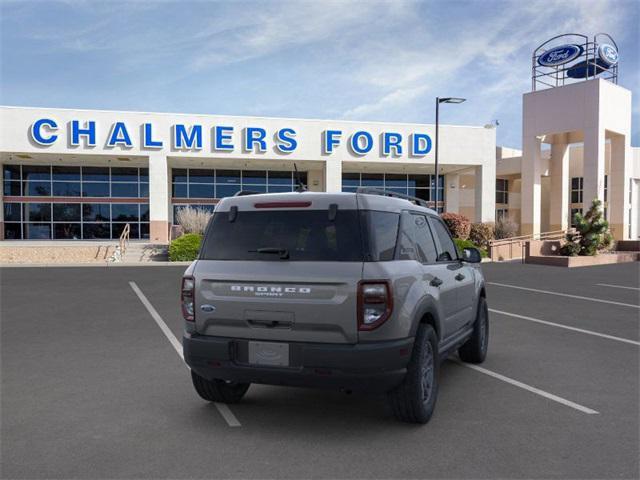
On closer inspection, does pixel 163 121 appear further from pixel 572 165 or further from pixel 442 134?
pixel 572 165

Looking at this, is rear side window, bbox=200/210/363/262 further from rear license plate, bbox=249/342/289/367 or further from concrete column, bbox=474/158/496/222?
concrete column, bbox=474/158/496/222

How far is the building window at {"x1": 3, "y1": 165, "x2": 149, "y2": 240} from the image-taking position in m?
33.5

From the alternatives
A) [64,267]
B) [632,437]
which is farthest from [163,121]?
[632,437]

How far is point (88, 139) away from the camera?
29.2 metres

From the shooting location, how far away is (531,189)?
109 feet

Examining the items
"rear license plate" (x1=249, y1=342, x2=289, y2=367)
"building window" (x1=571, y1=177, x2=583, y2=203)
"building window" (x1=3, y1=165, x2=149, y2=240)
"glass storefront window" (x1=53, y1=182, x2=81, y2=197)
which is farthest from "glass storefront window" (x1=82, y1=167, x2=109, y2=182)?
"building window" (x1=571, y1=177, x2=583, y2=203)

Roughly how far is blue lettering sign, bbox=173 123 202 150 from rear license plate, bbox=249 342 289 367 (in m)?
27.4

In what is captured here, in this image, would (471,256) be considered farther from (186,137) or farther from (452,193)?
(452,193)

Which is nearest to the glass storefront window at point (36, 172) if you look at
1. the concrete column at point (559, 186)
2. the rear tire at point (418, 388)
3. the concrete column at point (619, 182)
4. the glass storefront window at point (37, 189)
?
the glass storefront window at point (37, 189)

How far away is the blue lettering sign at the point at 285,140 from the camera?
3145cm

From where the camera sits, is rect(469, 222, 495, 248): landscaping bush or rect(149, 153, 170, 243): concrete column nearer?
rect(469, 222, 495, 248): landscaping bush

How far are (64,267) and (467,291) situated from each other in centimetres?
1944

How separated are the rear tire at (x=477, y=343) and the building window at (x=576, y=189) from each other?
4065cm

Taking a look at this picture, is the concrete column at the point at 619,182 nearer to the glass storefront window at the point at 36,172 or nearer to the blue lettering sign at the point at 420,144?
the blue lettering sign at the point at 420,144
